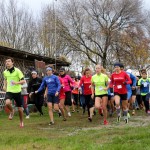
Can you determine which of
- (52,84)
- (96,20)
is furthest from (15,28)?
(52,84)

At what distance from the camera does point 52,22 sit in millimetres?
42938

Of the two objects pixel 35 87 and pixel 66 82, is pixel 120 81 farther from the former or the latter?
pixel 35 87

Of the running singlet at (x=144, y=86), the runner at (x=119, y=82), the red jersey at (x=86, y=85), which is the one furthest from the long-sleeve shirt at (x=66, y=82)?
the runner at (x=119, y=82)

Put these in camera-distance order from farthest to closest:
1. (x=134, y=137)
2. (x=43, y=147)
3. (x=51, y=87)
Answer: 1. (x=51, y=87)
2. (x=134, y=137)
3. (x=43, y=147)

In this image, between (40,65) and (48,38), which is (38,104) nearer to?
(40,65)

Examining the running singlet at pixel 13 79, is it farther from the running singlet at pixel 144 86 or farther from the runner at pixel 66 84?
the running singlet at pixel 144 86

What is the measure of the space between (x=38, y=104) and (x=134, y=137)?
27.6 feet

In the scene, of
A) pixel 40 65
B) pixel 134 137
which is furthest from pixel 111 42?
pixel 134 137

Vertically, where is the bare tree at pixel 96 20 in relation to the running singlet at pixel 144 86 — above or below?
→ above

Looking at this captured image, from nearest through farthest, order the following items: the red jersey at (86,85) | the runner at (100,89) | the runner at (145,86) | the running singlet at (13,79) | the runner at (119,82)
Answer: the running singlet at (13,79)
the runner at (100,89)
the runner at (119,82)
the red jersey at (86,85)
the runner at (145,86)

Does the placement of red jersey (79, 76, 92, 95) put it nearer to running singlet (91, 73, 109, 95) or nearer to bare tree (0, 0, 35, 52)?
running singlet (91, 73, 109, 95)

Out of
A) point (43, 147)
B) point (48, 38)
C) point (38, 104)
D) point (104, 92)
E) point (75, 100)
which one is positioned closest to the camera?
point (43, 147)

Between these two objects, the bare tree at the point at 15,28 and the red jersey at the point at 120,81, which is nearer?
the red jersey at the point at 120,81

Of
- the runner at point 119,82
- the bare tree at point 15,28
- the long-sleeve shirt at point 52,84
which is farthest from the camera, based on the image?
the bare tree at point 15,28
